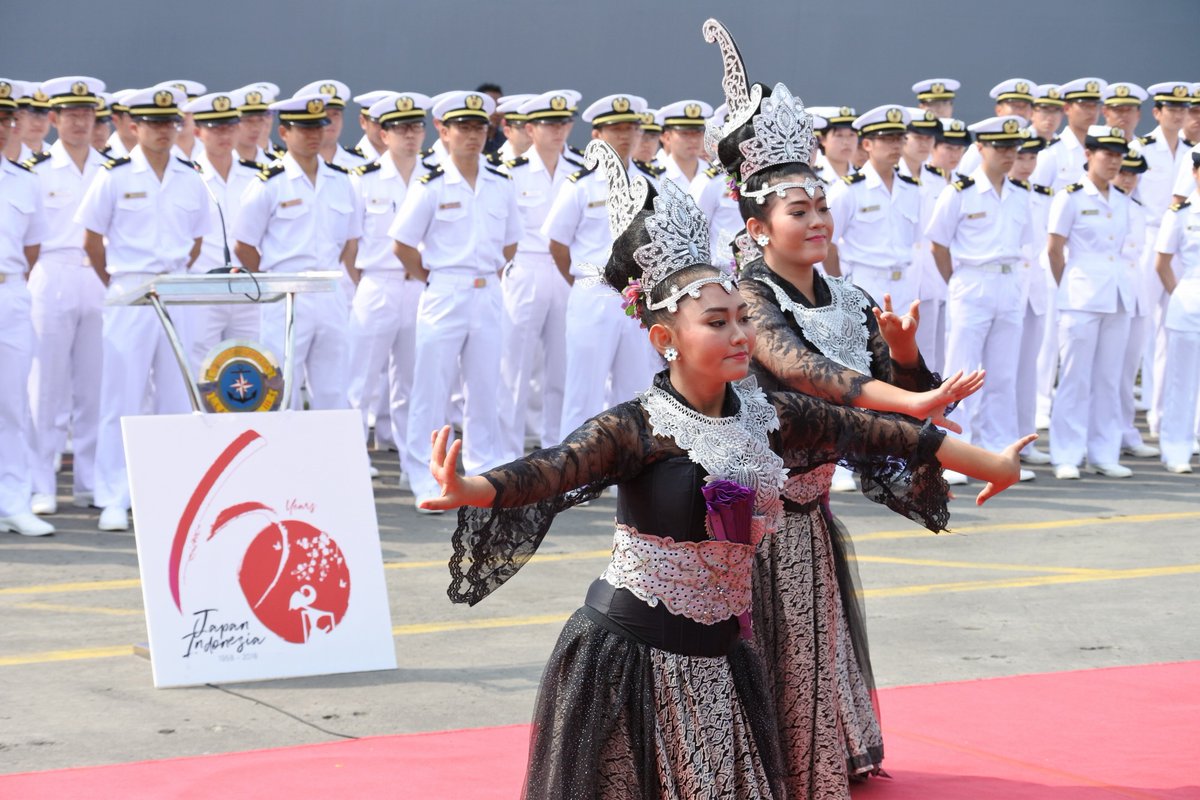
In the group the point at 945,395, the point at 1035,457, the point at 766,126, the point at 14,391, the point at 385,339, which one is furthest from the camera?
the point at 1035,457

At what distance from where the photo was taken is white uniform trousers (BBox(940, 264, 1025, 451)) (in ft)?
37.1

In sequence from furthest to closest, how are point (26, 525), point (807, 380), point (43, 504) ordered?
point (43, 504) < point (26, 525) < point (807, 380)

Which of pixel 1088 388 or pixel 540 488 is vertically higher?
pixel 540 488

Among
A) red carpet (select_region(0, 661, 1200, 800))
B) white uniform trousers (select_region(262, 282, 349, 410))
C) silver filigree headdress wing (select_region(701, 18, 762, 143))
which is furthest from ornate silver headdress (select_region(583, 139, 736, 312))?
white uniform trousers (select_region(262, 282, 349, 410))

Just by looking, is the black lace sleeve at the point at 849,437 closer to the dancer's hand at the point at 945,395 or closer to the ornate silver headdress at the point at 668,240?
the dancer's hand at the point at 945,395

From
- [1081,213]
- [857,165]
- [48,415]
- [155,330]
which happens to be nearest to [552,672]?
[155,330]

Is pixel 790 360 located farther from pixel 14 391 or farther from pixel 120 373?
pixel 14 391

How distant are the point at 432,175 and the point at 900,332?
5.82m

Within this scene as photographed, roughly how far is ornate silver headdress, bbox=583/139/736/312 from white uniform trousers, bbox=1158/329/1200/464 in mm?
8310

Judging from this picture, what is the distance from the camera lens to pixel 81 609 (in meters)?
7.61

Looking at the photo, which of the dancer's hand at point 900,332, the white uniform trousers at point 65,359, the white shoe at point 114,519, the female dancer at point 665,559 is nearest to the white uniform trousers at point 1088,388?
the white shoe at point 114,519

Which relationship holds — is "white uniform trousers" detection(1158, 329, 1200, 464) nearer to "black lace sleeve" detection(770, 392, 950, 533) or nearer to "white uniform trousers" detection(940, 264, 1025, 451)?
"white uniform trousers" detection(940, 264, 1025, 451)

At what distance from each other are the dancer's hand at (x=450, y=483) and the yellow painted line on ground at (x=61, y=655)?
3.54 m

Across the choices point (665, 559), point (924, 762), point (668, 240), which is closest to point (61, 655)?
point (924, 762)
